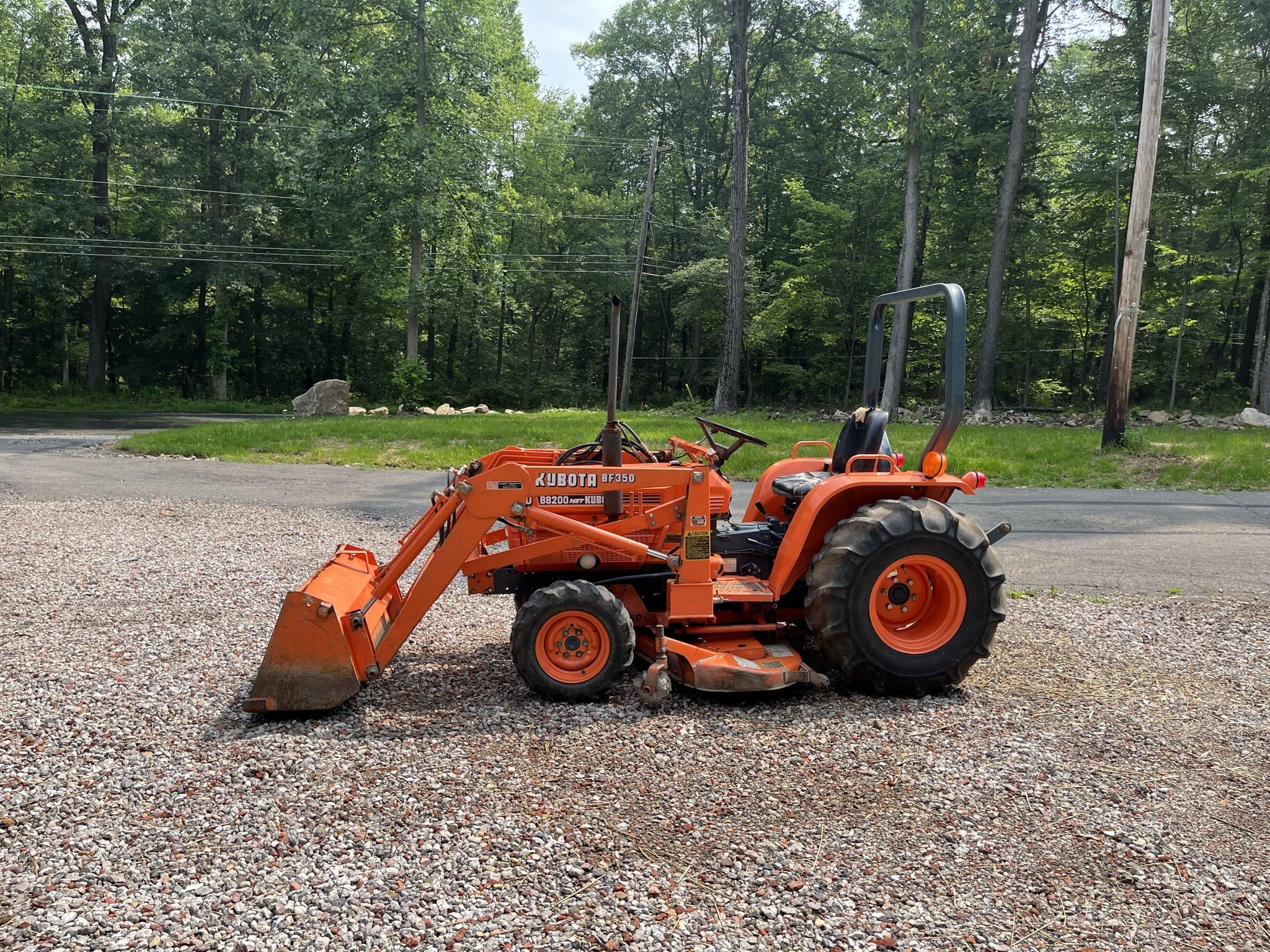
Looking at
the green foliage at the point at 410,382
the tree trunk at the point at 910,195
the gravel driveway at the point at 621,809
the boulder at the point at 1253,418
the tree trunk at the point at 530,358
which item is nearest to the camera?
the gravel driveway at the point at 621,809

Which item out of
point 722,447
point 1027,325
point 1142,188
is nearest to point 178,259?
point 1142,188

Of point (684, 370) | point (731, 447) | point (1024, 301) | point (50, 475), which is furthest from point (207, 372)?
point (731, 447)

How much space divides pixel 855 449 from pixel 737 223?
764 inches

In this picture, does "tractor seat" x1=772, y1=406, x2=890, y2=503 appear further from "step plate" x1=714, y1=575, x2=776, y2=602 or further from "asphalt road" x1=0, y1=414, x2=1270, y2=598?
"asphalt road" x1=0, y1=414, x2=1270, y2=598

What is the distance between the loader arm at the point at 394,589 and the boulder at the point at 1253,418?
65.1 ft

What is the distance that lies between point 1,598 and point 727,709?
5.25 m

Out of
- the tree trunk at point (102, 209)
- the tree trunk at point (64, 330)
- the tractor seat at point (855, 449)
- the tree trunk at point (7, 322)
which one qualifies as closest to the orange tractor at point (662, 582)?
the tractor seat at point (855, 449)

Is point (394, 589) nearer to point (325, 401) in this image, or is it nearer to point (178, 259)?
point (325, 401)

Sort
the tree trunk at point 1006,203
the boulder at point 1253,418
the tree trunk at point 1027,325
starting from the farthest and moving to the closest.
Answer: the tree trunk at point 1027,325 → the tree trunk at point 1006,203 → the boulder at point 1253,418

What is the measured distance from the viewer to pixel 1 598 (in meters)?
6.31

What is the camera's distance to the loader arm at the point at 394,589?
13.4 ft

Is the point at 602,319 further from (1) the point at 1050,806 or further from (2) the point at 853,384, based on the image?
(1) the point at 1050,806

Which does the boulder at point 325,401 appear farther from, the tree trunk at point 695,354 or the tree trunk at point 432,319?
the tree trunk at point 695,354

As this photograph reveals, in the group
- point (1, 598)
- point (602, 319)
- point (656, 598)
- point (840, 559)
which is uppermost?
point (602, 319)
